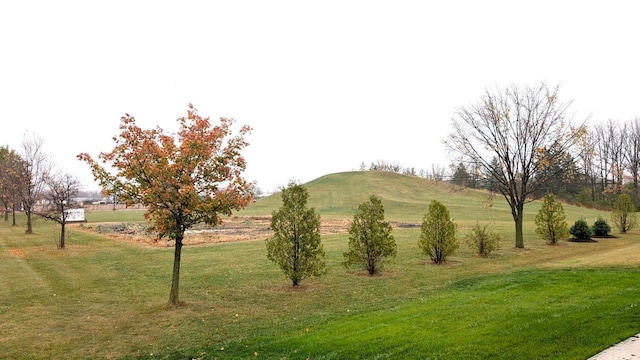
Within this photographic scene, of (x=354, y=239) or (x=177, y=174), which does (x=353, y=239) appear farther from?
(x=177, y=174)

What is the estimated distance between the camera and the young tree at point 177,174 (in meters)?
12.3

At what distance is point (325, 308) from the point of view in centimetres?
1246

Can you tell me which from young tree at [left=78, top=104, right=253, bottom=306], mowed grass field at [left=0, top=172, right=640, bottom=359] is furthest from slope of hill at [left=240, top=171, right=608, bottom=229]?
young tree at [left=78, top=104, right=253, bottom=306]

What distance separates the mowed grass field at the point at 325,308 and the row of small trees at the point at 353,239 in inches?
27.2

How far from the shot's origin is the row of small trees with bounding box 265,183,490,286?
15.4 m

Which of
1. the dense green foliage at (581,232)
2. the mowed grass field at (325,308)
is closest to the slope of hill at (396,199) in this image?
the dense green foliage at (581,232)

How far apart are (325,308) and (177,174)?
6.26 metres

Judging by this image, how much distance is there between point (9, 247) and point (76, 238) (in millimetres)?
6622

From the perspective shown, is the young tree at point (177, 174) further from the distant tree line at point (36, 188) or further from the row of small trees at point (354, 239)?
the distant tree line at point (36, 188)

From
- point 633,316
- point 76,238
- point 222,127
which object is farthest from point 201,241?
point 633,316

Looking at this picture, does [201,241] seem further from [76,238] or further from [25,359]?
[25,359]

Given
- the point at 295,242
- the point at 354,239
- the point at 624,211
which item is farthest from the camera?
the point at 624,211

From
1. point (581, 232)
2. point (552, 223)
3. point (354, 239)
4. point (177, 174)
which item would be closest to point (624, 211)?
point (581, 232)

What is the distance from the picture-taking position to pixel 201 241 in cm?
3238
